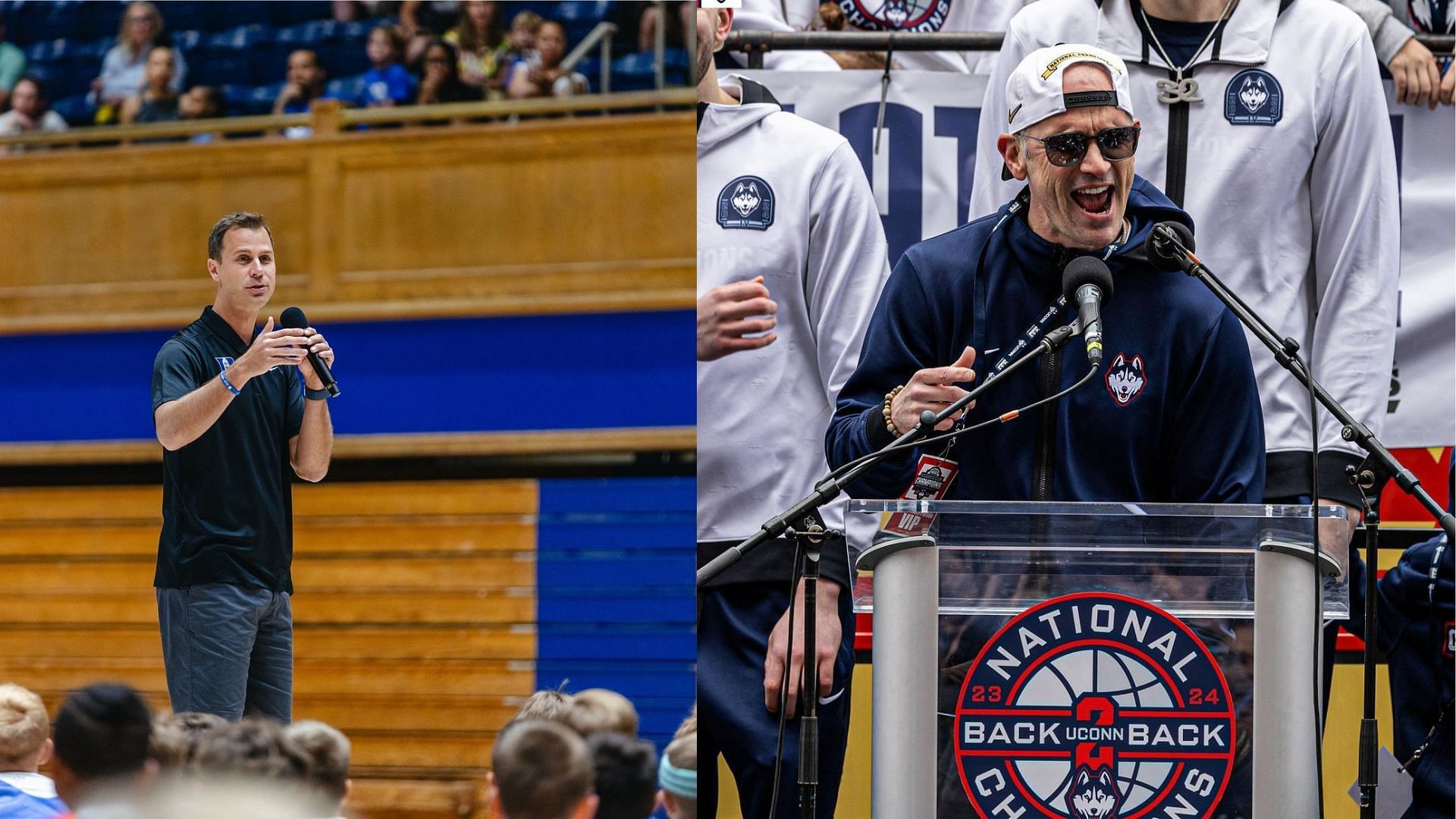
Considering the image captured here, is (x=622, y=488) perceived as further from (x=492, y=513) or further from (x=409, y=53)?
(x=409, y=53)

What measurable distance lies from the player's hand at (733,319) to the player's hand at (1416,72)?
4.45 ft

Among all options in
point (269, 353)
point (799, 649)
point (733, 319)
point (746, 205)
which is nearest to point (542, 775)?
point (799, 649)

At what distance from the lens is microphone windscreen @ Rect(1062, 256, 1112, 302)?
94.0 inches

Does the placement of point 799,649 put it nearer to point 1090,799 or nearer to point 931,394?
point 931,394

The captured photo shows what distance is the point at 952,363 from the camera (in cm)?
278

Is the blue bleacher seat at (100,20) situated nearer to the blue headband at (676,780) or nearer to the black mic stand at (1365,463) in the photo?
the blue headband at (676,780)

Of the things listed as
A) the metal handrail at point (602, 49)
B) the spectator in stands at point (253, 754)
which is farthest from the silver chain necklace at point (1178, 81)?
the spectator in stands at point (253, 754)

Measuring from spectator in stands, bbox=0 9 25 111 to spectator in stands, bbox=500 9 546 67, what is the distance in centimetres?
86

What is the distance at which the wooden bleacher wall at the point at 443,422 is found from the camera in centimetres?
257

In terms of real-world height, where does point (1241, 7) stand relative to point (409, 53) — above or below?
above

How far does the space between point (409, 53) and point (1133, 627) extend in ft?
4.94

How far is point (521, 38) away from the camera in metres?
2.58

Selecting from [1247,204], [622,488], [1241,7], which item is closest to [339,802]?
[622,488]

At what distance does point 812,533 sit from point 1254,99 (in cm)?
133
